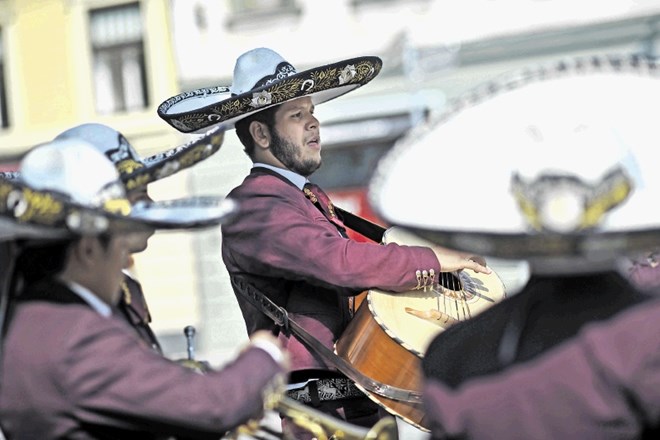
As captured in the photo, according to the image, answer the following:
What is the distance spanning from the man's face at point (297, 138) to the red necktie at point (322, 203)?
0.20ft

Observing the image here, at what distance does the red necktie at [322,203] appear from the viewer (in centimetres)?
425

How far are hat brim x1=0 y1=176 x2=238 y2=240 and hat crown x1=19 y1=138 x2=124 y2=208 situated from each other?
0.15 feet

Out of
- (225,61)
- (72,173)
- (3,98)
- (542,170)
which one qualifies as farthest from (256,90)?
(3,98)

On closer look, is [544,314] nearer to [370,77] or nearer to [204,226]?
[204,226]

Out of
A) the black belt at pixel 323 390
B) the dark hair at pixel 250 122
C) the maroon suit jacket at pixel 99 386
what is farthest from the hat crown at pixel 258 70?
the maroon suit jacket at pixel 99 386

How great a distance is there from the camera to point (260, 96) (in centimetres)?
419

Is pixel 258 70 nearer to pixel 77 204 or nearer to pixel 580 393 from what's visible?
pixel 77 204

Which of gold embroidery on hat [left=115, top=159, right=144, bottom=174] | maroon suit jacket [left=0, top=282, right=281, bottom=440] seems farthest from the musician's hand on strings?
maroon suit jacket [left=0, top=282, right=281, bottom=440]

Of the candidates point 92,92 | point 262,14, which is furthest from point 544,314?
point 92,92

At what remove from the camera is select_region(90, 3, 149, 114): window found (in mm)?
17156

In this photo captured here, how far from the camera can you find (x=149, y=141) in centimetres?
1669

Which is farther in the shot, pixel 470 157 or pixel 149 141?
pixel 149 141

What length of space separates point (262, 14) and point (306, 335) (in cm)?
1254

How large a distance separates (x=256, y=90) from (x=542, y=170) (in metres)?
1.93
